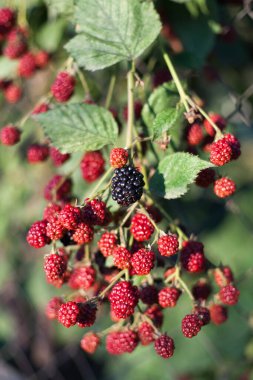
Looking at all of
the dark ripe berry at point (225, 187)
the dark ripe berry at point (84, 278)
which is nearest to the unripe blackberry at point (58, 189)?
the dark ripe berry at point (84, 278)

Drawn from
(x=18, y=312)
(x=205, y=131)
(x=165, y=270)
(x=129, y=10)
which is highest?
(x=129, y=10)

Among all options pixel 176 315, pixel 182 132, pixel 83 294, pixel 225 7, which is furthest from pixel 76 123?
pixel 176 315

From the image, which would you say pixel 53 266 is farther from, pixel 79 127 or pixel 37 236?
pixel 79 127

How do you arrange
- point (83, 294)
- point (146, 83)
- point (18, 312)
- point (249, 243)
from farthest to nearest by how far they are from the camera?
point (18, 312), point (249, 243), point (146, 83), point (83, 294)

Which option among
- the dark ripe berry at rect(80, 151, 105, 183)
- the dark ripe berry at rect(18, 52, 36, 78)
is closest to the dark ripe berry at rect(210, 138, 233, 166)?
the dark ripe berry at rect(80, 151, 105, 183)

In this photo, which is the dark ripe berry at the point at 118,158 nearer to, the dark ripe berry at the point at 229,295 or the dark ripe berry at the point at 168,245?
the dark ripe berry at the point at 168,245

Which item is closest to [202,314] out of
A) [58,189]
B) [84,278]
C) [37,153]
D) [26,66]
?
[84,278]

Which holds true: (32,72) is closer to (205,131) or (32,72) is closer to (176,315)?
(205,131)
